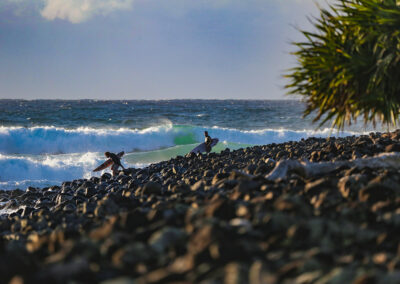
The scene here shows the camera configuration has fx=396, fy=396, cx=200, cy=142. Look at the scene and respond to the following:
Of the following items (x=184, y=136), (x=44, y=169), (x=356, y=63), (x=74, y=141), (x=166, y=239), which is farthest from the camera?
(x=184, y=136)

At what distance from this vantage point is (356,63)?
539cm

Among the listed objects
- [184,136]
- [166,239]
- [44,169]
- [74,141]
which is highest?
[166,239]

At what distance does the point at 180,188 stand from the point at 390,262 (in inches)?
123

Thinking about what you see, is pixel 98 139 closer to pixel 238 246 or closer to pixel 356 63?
pixel 356 63

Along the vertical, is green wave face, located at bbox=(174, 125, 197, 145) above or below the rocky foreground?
below

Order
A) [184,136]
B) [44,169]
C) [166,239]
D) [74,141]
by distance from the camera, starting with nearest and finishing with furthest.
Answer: [166,239] → [44,169] → [74,141] → [184,136]

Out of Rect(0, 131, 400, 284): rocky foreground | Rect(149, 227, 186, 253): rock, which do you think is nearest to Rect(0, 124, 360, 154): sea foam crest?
Rect(0, 131, 400, 284): rocky foreground

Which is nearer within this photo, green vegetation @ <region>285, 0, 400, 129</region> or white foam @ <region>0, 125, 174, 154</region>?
green vegetation @ <region>285, 0, 400, 129</region>

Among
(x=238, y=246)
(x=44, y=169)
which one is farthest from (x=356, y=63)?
(x=44, y=169)

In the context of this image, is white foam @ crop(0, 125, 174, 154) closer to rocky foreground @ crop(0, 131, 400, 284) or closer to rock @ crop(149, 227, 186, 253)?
rocky foreground @ crop(0, 131, 400, 284)

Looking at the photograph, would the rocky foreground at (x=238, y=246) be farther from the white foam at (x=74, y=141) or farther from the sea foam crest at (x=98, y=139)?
the white foam at (x=74, y=141)

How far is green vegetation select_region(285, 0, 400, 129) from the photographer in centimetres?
530

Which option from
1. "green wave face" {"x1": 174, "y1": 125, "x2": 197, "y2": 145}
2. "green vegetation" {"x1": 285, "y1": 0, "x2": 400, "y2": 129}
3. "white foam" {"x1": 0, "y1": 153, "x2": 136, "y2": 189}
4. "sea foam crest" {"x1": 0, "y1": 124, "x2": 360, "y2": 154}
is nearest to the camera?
"green vegetation" {"x1": 285, "y1": 0, "x2": 400, "y2": 129}

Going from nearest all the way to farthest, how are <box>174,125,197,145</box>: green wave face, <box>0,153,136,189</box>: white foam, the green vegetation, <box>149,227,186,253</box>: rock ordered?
<box>149,227,186,253</box>: rock, the green vegetation, <box>0,153,136,189</box>: white foam, <box>174,125,197,145</box>: green wave face
